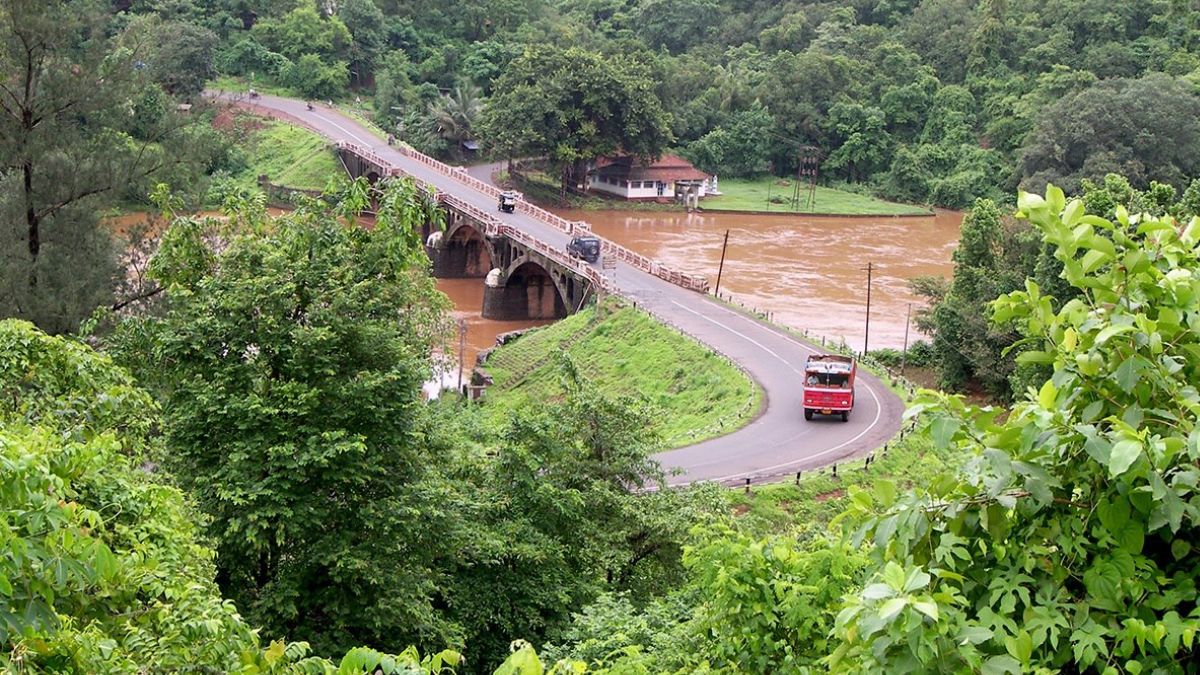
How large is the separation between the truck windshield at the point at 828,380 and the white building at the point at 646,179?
38380mm

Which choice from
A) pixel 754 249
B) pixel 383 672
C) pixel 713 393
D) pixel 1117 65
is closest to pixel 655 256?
pixel 754 249

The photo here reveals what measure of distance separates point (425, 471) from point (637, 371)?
22030mm

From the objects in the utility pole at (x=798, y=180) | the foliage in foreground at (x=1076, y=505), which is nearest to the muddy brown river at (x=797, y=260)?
the utility pole at (x=798, y=180)

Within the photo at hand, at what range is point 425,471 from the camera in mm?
13969

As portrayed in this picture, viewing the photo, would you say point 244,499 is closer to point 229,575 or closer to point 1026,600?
point 229,575

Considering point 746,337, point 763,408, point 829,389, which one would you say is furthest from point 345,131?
point 829,389

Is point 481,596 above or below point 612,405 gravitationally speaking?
below

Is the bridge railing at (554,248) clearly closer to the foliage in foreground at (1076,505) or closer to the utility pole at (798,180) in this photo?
the utility pole at (798,180)

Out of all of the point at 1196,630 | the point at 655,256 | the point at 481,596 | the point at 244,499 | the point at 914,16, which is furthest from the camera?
the point at 914,16

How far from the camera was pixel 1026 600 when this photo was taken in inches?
175

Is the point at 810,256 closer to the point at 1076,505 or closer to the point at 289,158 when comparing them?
the point at 289,158

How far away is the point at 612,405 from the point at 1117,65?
62497 mm

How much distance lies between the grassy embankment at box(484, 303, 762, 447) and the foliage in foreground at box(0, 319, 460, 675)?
66.7 ft

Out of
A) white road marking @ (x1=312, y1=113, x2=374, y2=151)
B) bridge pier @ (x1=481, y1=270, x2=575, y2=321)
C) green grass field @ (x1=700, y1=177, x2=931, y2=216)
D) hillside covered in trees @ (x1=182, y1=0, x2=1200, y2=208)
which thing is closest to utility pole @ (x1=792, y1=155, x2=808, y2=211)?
green grass field @ (x1=700, y1=177, x2=931, y2=216)
